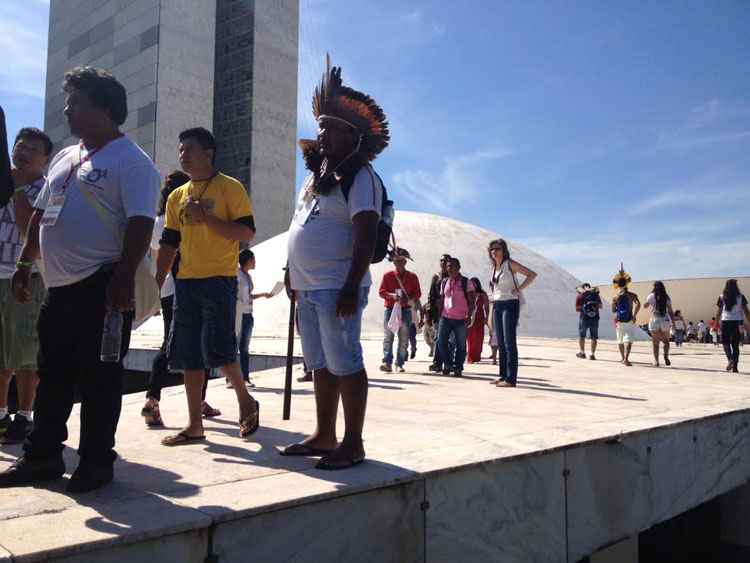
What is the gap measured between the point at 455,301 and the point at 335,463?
5.27 metres

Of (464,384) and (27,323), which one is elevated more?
(27,323)

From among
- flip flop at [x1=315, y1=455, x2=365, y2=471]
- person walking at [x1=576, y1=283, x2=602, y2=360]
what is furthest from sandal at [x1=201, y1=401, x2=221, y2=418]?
person walking at [x1=576, y1=283, x2=602, y2=360]

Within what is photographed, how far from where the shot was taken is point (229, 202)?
135 inches

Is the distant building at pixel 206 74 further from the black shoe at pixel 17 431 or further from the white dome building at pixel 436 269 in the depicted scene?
the black shoe at pixel 17 431

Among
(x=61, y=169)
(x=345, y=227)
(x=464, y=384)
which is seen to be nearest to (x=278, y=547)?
(x=345, y=227)

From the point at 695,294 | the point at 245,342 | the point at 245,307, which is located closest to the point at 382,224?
the point at 245,307

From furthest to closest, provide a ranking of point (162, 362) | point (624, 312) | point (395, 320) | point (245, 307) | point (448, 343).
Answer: point (624, 312) < point (395, 320) < point (448, 343) < point (245, 307) < point (162, 362)

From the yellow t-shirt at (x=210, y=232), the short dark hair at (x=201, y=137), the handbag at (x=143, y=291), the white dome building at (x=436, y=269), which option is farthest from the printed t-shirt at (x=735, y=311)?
the white dome building at (x=436, y=269)

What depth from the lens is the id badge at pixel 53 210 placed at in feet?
8.32

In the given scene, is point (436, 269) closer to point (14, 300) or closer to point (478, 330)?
point (478, 330)

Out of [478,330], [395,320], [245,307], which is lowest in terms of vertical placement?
[478,330]

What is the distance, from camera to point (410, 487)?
248 centimetres

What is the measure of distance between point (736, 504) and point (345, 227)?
4591 mm

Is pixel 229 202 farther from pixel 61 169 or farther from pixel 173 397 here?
pixel 173 397
